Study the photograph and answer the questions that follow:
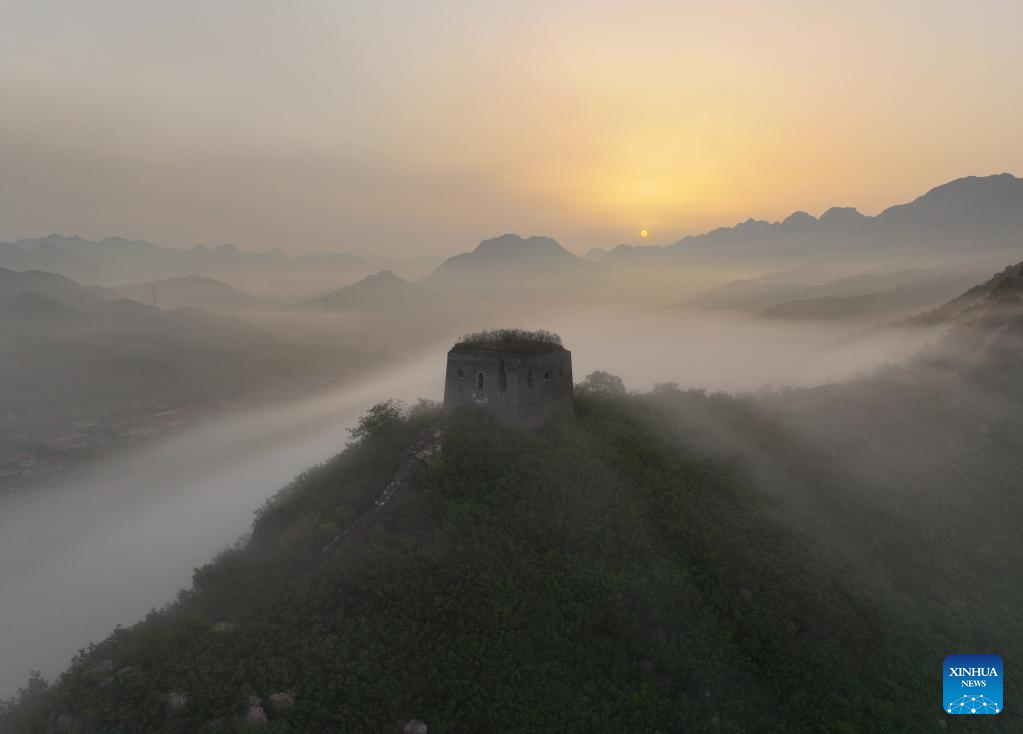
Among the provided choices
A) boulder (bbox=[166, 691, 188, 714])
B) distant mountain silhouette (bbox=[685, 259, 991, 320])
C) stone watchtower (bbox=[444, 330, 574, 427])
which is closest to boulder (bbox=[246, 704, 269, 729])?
boulder (bbox=[166, 691, 188, 714])

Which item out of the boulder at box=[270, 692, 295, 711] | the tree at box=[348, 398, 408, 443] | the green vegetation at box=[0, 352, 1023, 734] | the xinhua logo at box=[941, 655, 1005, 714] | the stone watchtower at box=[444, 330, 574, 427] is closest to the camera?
the boulder at box=[270, 692, 295, 711]

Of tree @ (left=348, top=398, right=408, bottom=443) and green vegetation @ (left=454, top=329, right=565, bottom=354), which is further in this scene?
tree @ (left=348, top=398, right=408, bottom=443)

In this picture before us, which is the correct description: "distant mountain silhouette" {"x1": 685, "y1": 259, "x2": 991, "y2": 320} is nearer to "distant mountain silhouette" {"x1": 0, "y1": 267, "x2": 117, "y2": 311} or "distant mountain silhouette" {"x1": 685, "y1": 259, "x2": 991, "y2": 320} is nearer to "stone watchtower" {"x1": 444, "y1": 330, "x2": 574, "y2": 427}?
"stone watchtower" {"x1": 444, "y1": 330, "x2": 574, "y2": 427}

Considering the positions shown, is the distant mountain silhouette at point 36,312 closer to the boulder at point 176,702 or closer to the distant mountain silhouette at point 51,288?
the distant mountain silhouette at point 51,288

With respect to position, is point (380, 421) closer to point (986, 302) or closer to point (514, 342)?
point (514, 342)

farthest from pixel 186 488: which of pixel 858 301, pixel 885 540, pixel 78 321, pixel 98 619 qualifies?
pixel 858 301

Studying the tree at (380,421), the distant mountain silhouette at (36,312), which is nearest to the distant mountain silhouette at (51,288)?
the distant mountain silhouette at (36,312)

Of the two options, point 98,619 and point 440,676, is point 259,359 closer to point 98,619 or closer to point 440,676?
point 98,619
